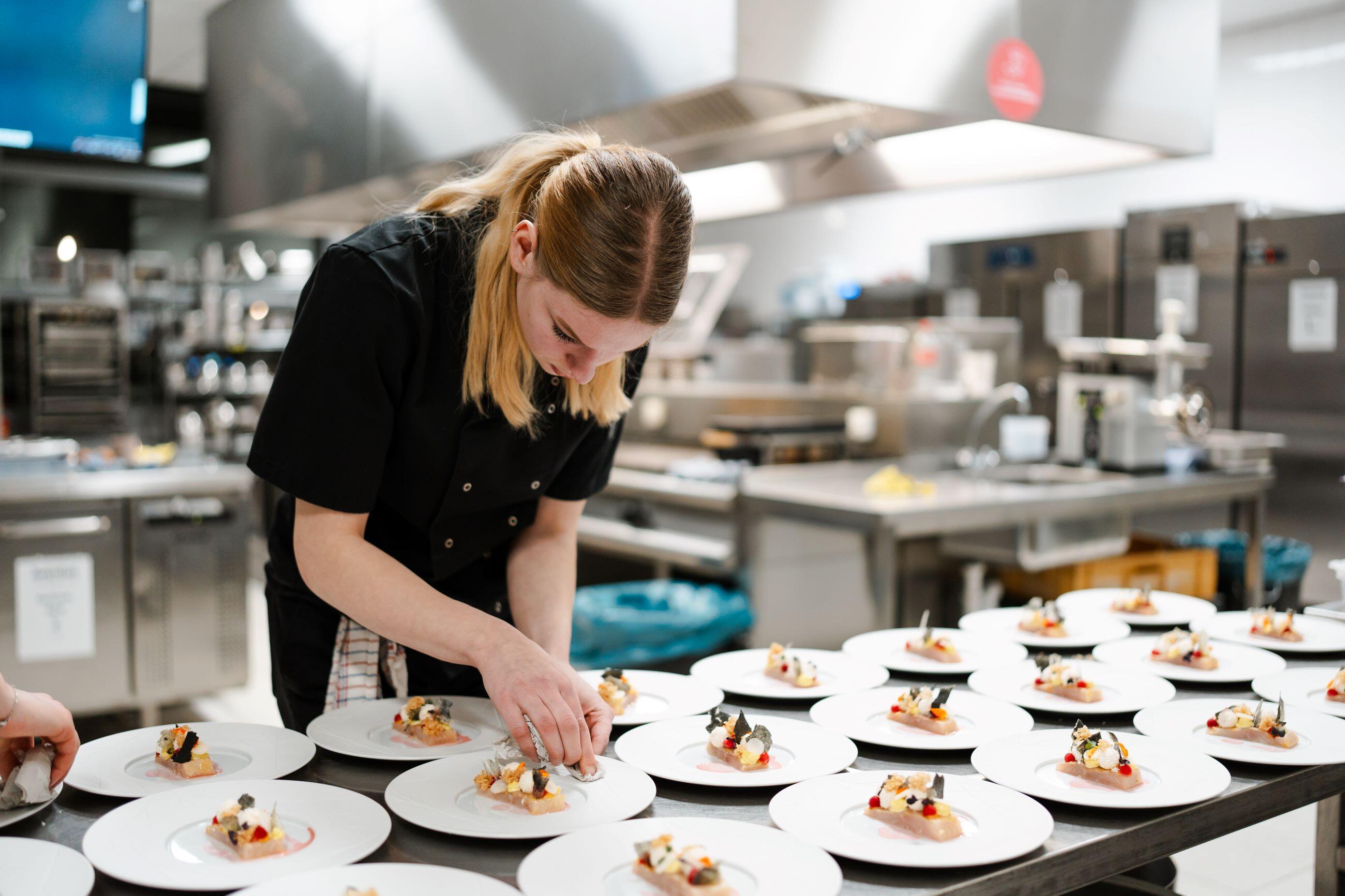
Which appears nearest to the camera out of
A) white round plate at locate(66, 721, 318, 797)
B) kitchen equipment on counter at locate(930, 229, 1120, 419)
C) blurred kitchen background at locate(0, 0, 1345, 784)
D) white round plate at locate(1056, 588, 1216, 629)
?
white round plate at locate(66, 721, 318, 797)

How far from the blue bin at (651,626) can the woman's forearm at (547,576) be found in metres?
1.35

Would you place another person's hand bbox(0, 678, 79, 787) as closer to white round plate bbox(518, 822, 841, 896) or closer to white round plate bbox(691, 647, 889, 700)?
white round plate bbox(518, 822, 841, 896)

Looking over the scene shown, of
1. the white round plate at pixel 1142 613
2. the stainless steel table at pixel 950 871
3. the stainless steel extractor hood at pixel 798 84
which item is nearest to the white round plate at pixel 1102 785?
the stainless steel table at pixel 950 871

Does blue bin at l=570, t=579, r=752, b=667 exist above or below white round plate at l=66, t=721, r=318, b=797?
below

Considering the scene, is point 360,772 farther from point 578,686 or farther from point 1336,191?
point 1336,191

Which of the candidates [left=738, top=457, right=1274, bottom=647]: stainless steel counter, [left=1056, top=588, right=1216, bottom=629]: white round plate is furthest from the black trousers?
[left=738, top=457, right=1274, bottom=647]: stainless steel counter

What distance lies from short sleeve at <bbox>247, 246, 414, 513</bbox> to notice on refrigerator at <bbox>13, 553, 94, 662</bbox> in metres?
2.90

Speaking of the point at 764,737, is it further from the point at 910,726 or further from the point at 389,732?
the point at 389,732

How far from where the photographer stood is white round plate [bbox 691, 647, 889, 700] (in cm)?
144

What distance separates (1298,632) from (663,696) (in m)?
1.07

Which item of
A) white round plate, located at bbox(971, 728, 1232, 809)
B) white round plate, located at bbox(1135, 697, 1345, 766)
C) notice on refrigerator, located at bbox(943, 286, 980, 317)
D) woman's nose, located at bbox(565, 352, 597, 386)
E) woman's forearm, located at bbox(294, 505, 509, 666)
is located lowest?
white round plate, located at bbox(1135, 697, 1345, 766)

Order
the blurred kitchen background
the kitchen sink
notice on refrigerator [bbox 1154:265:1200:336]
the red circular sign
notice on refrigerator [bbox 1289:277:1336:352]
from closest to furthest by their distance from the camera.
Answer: the red circular sign, the blurred kitchen background, the kitchen sink, notice on refrigerator [bbox 1289:277:1336:352], notice on refrigerator [bbox 1154:265:1200:336]

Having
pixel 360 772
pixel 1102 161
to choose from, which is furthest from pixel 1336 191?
pixel 360 772

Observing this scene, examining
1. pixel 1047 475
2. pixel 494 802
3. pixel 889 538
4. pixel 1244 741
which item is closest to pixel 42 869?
pixel 494 802
